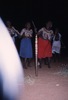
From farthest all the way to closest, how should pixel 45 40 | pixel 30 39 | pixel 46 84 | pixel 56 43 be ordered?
pixel 56 43 < pixel 30 39 < pixel 45 40 < pixel 46 84

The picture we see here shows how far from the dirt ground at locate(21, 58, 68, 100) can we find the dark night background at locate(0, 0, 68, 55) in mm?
6712

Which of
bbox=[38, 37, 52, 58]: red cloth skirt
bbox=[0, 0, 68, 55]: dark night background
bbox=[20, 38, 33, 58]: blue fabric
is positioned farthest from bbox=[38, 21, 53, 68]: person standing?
bbox=[0, 0, 68, 55]: dark night background

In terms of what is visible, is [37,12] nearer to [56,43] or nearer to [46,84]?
[56,43]

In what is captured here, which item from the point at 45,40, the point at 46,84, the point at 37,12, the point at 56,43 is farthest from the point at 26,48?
the point at 37,12

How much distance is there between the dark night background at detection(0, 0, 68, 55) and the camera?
17.8 m

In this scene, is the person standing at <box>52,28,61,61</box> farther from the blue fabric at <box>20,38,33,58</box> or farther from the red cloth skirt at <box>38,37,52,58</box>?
the blue fabric at <box>20,38,33,58</box>

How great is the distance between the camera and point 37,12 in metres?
18.2

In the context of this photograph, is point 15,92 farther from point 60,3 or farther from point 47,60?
point 60,3

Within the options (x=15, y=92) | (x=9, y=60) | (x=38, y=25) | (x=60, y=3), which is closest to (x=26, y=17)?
(x=38, y=25)

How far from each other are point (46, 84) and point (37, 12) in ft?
32.9

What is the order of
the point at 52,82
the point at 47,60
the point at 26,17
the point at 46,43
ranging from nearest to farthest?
1. the point at 52,82
2. the point at 46,43
3. the point at 47,60
4. the point at 26,17

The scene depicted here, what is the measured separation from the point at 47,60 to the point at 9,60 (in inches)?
Result: 82.6

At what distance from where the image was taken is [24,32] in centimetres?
1092

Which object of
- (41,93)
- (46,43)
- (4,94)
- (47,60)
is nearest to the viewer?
(4,94)
